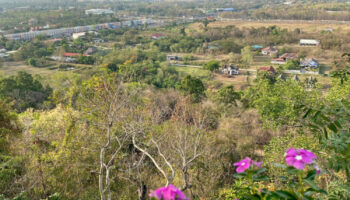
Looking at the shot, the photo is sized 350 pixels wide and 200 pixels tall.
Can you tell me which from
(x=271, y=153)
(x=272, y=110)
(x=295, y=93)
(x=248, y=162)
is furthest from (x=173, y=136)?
(x=248, y=162)

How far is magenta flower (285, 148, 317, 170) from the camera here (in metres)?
1.11

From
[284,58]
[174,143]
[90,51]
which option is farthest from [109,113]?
[90,51]

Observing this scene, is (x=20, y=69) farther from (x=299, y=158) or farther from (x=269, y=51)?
(x=299, y=158)

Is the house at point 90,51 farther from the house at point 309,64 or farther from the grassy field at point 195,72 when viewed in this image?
the house at point 309,64

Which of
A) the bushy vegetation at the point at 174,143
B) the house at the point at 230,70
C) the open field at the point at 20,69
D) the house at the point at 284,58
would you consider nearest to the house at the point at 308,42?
the house at the point at 284,58

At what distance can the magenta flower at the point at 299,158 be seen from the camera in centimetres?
111

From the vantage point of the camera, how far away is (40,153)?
19.4ft

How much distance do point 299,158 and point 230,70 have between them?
19734 mm

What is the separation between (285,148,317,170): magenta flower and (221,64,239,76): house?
1956cm

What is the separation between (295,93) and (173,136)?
10.8ft

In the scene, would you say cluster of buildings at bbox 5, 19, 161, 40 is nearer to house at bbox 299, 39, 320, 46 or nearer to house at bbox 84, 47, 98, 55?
house at bbox 84, 47, 98, 55

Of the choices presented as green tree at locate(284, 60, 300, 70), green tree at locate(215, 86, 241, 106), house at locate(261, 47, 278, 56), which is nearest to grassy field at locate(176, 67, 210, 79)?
green tree at locate(284, 60, 300, 70)

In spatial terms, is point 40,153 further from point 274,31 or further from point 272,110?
point 274,31

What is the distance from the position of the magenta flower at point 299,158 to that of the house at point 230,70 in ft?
64.2
